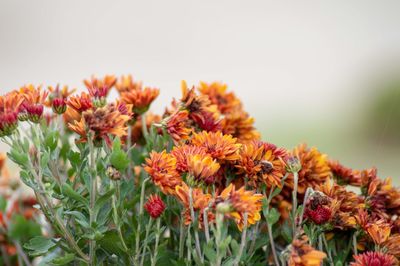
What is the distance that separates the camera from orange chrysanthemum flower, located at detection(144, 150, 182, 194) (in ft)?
2.04

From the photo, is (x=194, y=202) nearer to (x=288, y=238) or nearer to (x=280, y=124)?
(x=288, y=238)

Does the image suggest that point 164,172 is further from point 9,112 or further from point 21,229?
point 21,229

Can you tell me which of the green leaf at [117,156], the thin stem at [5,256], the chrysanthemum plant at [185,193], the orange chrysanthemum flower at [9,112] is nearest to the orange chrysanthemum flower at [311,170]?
the chrysanthemum plant at [185,193]

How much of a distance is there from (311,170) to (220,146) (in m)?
0.15

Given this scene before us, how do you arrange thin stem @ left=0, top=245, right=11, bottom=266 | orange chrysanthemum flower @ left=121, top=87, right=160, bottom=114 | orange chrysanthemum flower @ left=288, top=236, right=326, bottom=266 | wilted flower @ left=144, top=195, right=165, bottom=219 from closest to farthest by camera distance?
orange chrysanthemum flower @ left=288, top=236, right=326, bottom=266, wilted flower @ left=144, top=195, right=165, bottom=219, orange chrysanthemum flower @ left=121, top=87, right=160, bottom=114, thin stem @ left=0, top=245, right=11, bottom=266

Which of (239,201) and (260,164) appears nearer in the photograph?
(239,201)

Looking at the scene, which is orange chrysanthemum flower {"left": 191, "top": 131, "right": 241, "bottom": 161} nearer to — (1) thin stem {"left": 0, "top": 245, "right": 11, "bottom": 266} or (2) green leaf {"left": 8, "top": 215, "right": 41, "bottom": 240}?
(2) green leaf {"left": 8, "top": 215, "right": 41, "bottom": 240}

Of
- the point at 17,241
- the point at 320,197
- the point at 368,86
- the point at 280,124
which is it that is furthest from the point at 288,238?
the point at 368,86

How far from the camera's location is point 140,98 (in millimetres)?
779

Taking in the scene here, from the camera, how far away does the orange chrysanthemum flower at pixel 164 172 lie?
→ 0.62 m

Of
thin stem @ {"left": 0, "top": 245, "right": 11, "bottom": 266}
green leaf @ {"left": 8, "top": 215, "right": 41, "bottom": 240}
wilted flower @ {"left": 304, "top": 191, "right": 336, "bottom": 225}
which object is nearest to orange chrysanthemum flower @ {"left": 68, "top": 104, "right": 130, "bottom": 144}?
wilted flower @ {"left": 304, "top": 191, "right": 336, "bottom": 225}

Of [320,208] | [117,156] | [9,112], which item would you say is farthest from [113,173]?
[320,208]

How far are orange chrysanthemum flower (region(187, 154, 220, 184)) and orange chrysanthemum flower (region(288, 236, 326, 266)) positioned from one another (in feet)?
Result: 0.37

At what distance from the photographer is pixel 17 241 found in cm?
87
